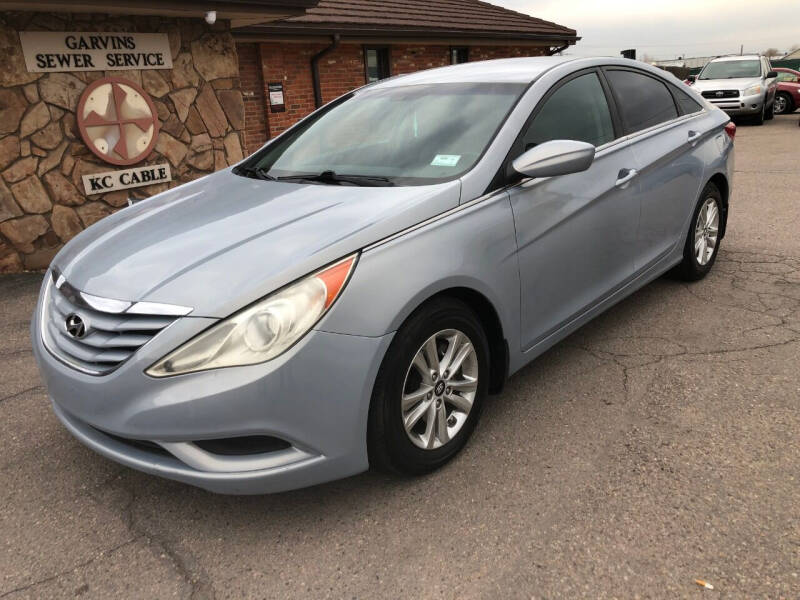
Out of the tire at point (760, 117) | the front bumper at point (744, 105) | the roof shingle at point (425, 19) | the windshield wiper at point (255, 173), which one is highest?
the roof shingle at point (425, 19)

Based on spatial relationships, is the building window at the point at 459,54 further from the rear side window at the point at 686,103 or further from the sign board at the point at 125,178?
the rear side window at the point at 686,103

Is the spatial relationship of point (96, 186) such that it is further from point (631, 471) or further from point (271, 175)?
point (631, 471)

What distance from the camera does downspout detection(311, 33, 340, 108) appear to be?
11539 mm

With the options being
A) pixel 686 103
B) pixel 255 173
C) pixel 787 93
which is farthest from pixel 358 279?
pixel 787 93

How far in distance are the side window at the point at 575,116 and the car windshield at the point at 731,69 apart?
56.6ft

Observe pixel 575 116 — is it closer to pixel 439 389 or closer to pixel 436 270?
pixel 436 270

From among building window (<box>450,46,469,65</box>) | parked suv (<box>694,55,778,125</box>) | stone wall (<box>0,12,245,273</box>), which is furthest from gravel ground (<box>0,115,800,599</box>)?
parked suv (<box>694,55,778,125</box>)

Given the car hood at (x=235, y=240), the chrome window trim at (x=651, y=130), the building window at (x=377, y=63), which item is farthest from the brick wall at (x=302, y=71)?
the car hood at (x=235, y=240)

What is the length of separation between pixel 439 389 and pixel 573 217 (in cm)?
118

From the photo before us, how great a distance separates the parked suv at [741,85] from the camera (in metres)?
17.3

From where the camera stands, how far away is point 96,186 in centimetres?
669

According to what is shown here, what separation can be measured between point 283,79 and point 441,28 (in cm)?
380

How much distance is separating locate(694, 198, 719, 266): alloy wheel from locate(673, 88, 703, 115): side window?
2.07 ft

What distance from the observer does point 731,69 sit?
1858cm
